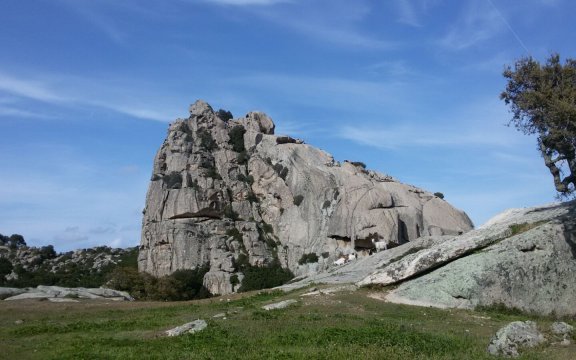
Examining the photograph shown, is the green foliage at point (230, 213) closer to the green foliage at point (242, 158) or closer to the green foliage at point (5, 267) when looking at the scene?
the green foliage at point (242, 158)

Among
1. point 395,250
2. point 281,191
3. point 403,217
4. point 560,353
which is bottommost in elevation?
point 560,353

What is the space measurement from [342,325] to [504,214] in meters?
28.5

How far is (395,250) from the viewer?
5325 cm

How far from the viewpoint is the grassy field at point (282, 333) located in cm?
1756

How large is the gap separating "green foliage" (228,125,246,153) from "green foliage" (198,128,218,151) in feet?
13.1

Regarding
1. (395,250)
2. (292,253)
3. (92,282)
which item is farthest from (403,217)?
(92,282)

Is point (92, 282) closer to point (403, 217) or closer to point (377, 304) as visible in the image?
point (403, 217)

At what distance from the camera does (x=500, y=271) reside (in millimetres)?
33281

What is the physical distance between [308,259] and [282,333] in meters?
80.6

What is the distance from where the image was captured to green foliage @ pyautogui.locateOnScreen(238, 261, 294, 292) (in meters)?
95.4

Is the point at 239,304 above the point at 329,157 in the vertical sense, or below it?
below

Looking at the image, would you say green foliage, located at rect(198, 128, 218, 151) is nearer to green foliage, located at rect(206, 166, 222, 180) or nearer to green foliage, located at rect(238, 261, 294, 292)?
green foliage, located at rect(206, 166, 222, 180)

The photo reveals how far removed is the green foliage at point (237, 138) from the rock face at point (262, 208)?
10.3 inches

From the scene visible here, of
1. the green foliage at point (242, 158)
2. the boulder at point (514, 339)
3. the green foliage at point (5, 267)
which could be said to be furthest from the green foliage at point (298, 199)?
the boulder at point (514, 339)
